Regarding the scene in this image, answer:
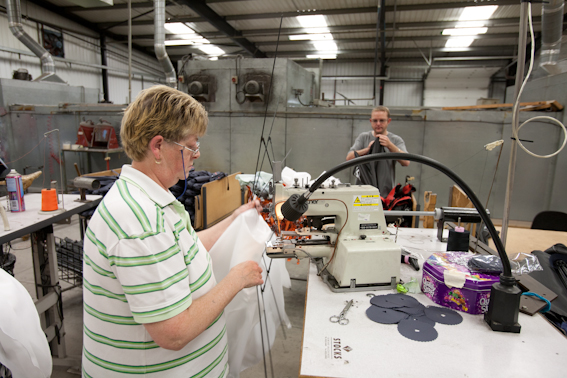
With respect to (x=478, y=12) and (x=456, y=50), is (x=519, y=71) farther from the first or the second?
(x=456, y=50)

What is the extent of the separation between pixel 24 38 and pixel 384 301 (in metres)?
6.80

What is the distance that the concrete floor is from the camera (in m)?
1.73

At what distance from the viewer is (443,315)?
100 centimetres

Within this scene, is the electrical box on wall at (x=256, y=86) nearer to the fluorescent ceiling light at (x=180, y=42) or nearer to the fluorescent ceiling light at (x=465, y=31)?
the fluorescent ceiling light at (x=465, y=31)

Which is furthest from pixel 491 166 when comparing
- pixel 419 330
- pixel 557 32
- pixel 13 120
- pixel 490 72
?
pixel 13 120

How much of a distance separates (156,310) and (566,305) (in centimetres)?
147

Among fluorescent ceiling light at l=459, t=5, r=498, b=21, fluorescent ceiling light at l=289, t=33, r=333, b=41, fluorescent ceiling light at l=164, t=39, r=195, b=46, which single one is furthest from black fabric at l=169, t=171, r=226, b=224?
fluorescent ceiling light at l=164, t=39, r=195, b=46

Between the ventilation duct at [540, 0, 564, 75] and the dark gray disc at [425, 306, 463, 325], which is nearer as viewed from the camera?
the dark gray disc at [425, 306, 463, 325]

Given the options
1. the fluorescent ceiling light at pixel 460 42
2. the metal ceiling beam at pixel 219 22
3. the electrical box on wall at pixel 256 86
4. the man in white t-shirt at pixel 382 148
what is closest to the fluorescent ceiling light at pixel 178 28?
the metal ceiling beam at pixel 219 22

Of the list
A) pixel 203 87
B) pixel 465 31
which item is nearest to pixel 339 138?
pixel 203 87

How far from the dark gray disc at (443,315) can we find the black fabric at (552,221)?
1.84 m

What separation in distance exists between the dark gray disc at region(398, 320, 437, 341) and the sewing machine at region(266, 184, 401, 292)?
21cm

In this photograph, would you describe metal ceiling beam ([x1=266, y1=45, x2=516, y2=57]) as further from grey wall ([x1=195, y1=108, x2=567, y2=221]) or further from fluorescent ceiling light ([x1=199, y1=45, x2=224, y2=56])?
grey wall ([x1=195, y1=108, x2=567, y2=221])

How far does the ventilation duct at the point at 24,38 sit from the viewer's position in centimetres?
495
